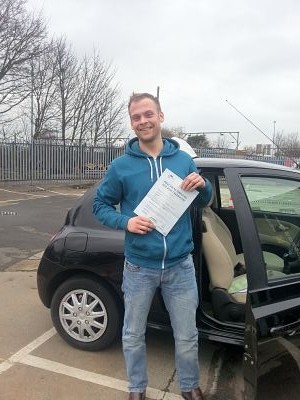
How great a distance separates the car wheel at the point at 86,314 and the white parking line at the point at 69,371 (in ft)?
0.88

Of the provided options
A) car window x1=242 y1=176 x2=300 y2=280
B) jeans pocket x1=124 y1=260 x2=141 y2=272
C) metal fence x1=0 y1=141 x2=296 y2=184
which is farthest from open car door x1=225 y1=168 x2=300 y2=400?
metal fence x1=0 y1=141 x2=296 y2=184

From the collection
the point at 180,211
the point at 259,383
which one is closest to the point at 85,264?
the point at 180,211

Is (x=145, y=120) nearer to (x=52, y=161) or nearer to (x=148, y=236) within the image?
(x=148, y=236)

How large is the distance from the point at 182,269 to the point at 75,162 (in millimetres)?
19063

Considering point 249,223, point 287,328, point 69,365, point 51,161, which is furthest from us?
point 51,161

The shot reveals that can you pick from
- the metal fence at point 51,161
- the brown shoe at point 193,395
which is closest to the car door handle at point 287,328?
the brown shoe at point 193,395

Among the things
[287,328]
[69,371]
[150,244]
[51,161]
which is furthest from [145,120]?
[51,161]

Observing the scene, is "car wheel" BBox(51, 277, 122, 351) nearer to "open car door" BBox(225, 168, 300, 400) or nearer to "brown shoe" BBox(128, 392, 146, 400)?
"brown shoe" BBox(128, 392, 146, 400)

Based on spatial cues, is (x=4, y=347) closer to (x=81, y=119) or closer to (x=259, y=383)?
(x=259, y=383)

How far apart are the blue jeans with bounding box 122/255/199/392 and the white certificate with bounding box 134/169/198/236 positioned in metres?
0.28

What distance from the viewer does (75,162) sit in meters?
21.3

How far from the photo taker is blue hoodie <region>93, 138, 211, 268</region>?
8.41 feet

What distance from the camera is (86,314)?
3.57m

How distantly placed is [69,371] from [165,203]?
1631 mm
